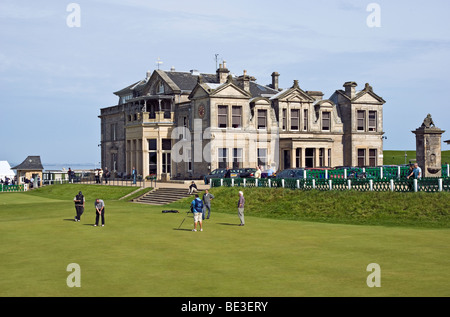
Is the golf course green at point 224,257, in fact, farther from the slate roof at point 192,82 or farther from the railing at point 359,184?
the slate roof at point 192,82

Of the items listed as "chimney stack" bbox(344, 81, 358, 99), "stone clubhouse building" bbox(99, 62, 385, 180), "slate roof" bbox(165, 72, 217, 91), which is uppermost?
"slate roof" bbox(165, 72, 217, 91)

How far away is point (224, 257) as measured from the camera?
801 inches

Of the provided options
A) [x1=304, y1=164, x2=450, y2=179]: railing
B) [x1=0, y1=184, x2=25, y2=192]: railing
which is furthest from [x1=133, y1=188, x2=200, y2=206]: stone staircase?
[x1=0, y1=184, x2=25, y2=192]: railing

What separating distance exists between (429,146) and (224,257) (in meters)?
25.7

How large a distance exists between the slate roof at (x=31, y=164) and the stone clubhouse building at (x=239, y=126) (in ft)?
37.1

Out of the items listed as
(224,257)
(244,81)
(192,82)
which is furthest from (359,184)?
(192,82)

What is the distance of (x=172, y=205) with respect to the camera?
43.3m

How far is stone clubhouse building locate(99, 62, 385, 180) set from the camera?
190 ft

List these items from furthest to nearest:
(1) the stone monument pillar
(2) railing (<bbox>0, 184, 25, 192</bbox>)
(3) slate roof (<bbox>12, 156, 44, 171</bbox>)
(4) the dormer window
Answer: (3) slate roof (<bbox>12, 156, 44, 171</bbox>) → (2) railing (<bbox>0, 184, 25, 192</bbox>) → (4) the dormer window → (1) the stone monument pillar

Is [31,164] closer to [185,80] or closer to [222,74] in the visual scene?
[185,80]

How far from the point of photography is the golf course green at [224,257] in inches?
610

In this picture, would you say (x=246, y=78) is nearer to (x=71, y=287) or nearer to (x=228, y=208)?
(x=228, y=208)

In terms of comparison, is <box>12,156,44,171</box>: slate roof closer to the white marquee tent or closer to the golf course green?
the white marquee tent

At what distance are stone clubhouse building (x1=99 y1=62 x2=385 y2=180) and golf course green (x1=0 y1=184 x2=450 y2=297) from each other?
24352 mm
